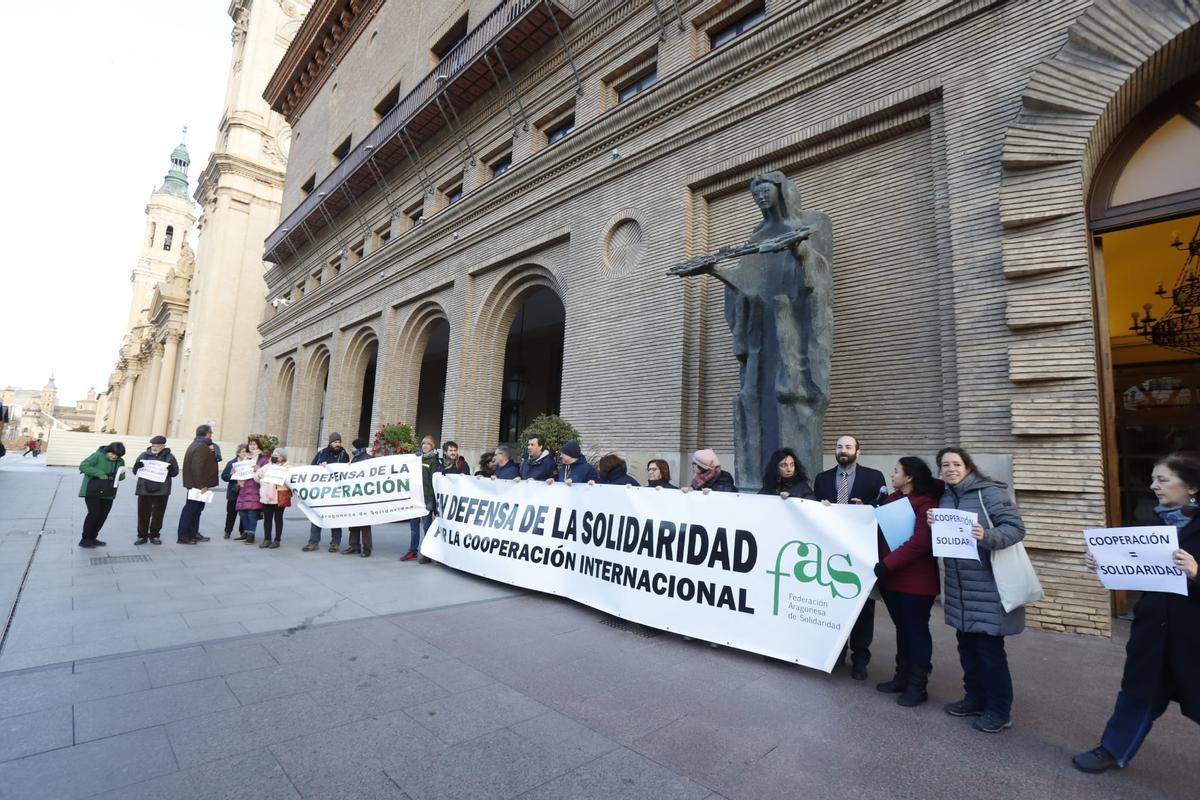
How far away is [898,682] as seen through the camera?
3.83 meters

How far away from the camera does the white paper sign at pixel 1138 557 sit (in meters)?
2.60

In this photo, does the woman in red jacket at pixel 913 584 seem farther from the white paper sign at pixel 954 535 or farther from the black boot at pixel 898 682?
the white paper sign at pixel 954 535

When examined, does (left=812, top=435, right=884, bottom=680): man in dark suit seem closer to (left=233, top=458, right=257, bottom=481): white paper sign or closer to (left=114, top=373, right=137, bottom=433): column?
(left=233, top=458, right=257, bottom=481): white paper sign

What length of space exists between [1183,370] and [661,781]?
1106cm

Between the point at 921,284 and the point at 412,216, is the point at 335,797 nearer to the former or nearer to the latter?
the point at 921,284

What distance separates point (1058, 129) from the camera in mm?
6254

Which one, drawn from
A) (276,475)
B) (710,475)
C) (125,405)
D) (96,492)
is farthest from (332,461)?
(125,405)

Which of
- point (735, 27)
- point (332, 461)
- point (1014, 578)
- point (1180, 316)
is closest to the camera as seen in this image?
point (1014, 578)

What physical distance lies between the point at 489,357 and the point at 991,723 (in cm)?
1375

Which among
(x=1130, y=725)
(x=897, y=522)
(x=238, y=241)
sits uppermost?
(x=238, y=241)

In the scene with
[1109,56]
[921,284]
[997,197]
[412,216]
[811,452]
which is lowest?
[811,452]

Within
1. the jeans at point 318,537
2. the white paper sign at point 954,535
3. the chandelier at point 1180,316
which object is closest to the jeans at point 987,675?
the white paper sign at point 954,535

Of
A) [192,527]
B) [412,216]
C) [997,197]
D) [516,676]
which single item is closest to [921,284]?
[997,197]

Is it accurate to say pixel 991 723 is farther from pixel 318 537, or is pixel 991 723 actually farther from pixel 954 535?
pixel 318 537
